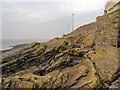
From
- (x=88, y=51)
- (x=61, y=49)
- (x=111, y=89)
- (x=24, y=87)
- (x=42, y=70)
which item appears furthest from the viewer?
(x=61, y=49)

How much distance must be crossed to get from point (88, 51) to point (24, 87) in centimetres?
620

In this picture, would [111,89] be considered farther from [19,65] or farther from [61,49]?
[19,65]

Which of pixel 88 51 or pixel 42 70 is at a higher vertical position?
pixel 88 51

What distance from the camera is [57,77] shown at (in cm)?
1535

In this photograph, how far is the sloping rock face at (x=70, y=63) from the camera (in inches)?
586

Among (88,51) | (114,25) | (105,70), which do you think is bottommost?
(105,70)

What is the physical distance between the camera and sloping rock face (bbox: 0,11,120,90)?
1488 centimetres

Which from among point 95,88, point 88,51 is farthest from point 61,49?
point 95,88

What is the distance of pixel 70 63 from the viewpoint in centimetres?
1714

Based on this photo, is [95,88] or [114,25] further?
[114,25]

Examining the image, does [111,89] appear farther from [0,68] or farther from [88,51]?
[0,68]

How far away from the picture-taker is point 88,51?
1811 cm

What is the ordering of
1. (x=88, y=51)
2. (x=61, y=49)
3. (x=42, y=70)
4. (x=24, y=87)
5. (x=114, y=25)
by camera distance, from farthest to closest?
(x=114, y=25) → (x=61, y=49) → (x=88, y=51) → (x=42, y=70) → (x=24, y=87)

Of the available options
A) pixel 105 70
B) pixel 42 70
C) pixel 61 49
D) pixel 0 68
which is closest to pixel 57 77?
pixel 42 70
